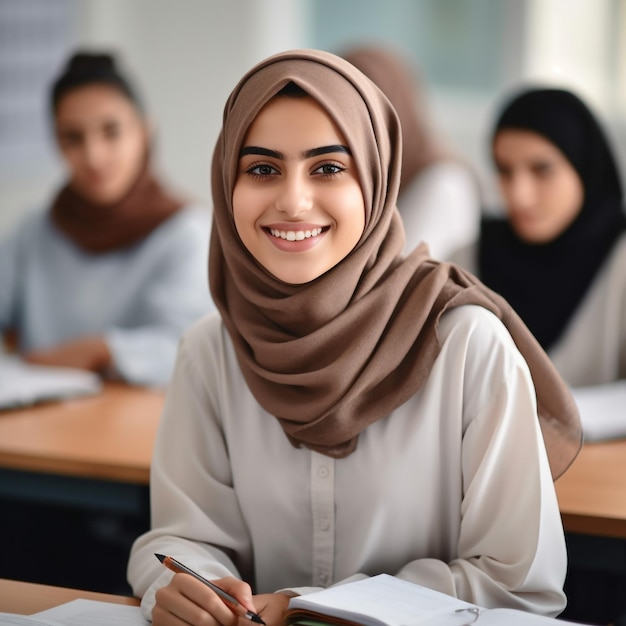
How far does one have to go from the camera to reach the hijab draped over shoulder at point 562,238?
2.18m

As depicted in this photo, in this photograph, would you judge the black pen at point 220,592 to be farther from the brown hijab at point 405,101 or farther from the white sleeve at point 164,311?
the brown hijab at point 405,101

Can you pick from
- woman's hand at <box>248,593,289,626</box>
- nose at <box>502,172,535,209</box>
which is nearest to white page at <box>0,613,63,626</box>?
woman's hand at <box>248,593,289,626</box>

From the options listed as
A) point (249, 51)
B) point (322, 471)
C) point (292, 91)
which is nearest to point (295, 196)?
point (292, 91)

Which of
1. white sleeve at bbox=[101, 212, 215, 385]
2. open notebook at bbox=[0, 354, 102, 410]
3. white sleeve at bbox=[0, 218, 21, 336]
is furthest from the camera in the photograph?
white sleeve at bbox=[0, 218, 21, 336]

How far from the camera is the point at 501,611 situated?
1.08 meters

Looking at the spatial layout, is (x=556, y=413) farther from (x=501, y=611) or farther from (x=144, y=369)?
(x=144, y=369)

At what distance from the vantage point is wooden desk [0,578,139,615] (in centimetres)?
118

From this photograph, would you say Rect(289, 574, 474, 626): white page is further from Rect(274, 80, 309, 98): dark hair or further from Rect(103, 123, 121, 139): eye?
Rect(103, 123, 121, 139): eye

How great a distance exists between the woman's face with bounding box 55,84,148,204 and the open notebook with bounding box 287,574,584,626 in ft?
6.06

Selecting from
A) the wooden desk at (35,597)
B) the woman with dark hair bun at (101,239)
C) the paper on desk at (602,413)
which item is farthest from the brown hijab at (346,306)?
the woman with dark hair bun at (101,239)

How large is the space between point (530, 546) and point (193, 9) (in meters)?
3.77

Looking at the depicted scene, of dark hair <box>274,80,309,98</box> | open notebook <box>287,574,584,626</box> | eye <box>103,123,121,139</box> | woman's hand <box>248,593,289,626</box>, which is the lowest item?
woman's hand <box>248,593,289,626</box>

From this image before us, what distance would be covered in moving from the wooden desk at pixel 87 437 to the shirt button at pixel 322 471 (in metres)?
0.46

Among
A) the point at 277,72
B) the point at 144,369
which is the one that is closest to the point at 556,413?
the point at 277,72
